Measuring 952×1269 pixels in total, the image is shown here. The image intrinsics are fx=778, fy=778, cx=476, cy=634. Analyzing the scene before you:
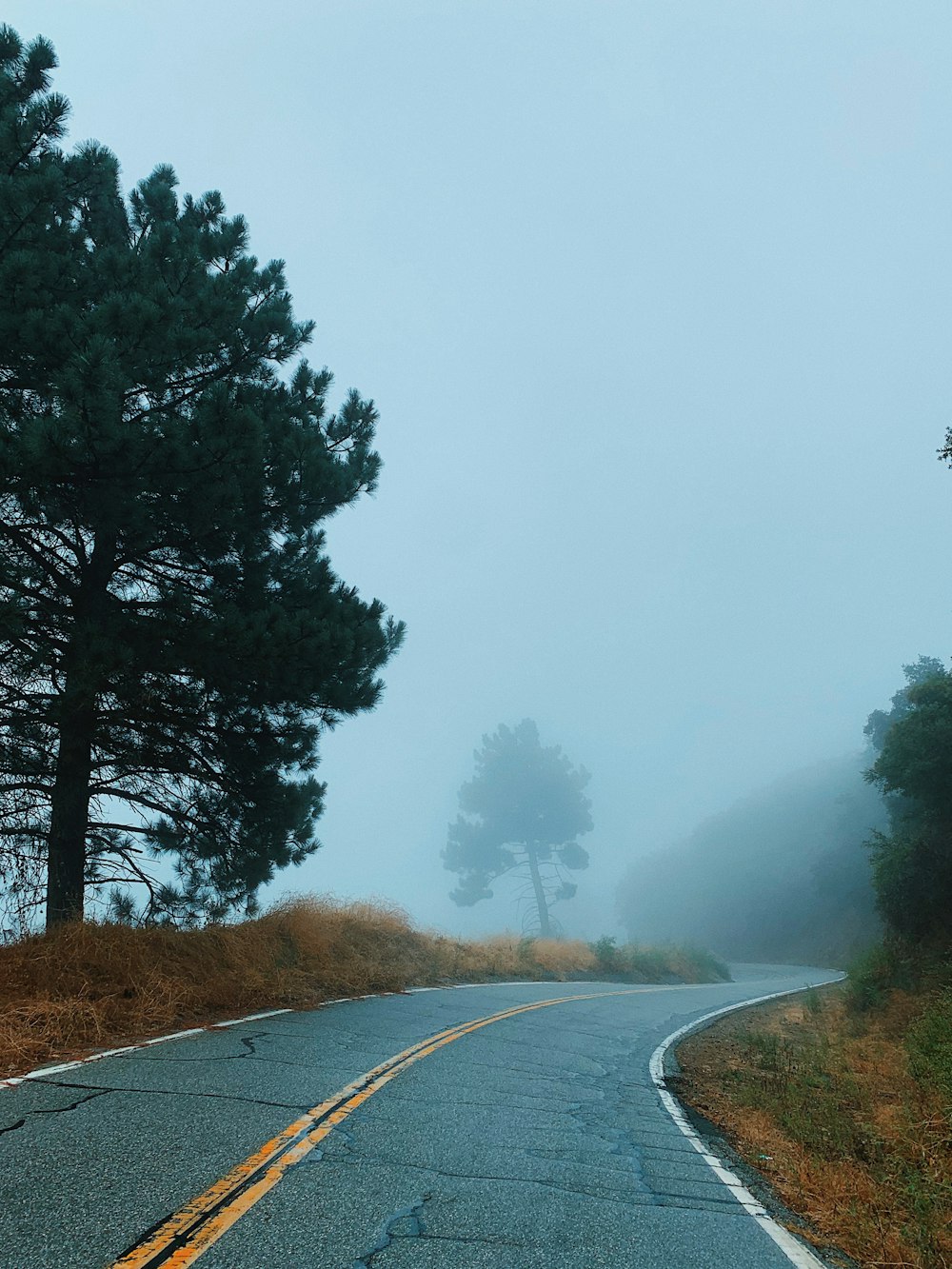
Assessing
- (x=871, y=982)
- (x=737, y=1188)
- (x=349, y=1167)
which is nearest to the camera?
(x=349, y=1167)

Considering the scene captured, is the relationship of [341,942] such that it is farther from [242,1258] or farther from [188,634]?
[242,1258]

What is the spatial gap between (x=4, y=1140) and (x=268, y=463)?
856cm

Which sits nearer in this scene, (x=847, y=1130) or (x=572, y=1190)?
(x=572, y=1190)

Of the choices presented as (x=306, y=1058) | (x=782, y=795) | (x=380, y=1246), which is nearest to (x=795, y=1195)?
(x=380, y=1246)

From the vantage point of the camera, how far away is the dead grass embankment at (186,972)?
8.27 metres

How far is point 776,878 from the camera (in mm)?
66312

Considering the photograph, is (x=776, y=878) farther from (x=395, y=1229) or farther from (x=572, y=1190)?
(x=395, y=1229)

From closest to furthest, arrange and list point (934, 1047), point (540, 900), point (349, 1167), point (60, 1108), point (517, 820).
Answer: point (349, 1167) → point (60, 1108) → point (934, 1047) → point (540, 900) → point (517, 820)

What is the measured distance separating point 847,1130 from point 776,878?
65032 millimetres

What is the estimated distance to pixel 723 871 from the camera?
7925cm

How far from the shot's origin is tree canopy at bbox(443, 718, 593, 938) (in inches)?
2151

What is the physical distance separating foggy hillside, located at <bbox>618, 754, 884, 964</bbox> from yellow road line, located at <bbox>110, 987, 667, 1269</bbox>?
38.8 m

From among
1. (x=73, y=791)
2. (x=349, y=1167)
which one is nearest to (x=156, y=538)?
(x=73, y=791)

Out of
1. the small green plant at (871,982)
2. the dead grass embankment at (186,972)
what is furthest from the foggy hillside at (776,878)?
the dead grass embankment at (186,972)
